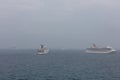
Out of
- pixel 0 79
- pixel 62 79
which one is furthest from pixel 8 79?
pixel 62 79

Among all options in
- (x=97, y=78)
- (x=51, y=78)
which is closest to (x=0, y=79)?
(x=51, y=78)

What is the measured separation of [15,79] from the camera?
7500cm

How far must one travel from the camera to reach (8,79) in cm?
7369

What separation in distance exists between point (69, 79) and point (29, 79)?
9543 mm

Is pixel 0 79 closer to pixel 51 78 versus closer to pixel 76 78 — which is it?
pixel 51 78

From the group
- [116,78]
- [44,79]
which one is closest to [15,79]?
[44,79]

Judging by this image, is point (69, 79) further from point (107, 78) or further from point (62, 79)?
point (107, 78)

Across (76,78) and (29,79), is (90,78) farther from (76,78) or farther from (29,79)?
(29,79)

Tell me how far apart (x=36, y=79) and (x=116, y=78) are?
19.3 meters

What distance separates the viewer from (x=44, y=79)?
7538 cm

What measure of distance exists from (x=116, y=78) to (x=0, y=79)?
2772cm

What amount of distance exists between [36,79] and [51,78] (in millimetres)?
4115

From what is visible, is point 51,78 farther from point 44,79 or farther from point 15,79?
point 15,79

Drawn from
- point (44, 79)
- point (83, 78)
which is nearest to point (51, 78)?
point (44, 79)
